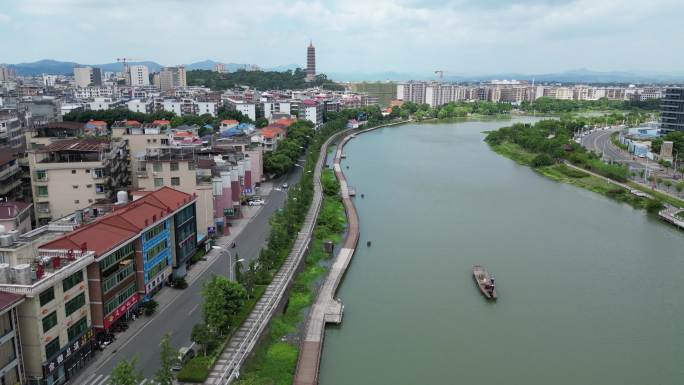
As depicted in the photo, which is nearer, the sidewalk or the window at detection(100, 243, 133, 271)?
the sidewalk

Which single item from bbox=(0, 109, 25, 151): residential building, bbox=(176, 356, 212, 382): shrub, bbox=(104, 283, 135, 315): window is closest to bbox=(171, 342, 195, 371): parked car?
bbox=(176, 356, 212, 382): shrub

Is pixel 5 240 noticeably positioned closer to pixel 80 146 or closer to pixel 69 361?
pixel 69 361

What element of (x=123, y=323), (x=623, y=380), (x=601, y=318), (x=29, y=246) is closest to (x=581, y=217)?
(x=601, y=318)

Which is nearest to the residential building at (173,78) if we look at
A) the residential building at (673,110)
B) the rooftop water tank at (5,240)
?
the residential building at (673,110)

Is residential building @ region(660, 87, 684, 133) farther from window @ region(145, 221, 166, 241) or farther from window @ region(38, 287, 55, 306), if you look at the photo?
window @ region(38, 287, 55, 306)

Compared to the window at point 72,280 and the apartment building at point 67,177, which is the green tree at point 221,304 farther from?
the apartment building at point 67,177
